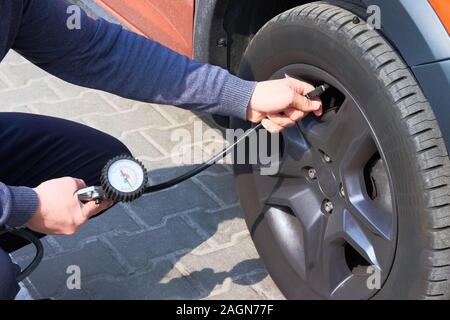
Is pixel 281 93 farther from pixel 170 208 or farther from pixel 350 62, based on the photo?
pixel 170 208

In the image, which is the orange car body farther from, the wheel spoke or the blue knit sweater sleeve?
the wheel spoke

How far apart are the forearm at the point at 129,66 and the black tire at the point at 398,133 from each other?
244 millimetres

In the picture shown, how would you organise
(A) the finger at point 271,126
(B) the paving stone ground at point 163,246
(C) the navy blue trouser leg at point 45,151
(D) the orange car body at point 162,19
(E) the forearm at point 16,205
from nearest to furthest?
(E) the forearm at point 16,205 < (A) the finger at point 271,126 < (C) the navy blue trouser leg at point 45,151 < (B) the paving stone ground at point 163,246 < (D) the orange car body at point 162,19

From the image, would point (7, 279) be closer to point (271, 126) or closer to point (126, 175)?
point (126, 175)

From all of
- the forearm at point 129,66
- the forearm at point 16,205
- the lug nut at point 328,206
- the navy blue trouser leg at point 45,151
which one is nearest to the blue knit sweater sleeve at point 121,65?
the forearm at point 129,66

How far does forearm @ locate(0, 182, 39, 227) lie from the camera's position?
1861mm

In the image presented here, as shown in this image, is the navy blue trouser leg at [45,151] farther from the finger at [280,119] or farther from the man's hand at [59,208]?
the finger at [280,119]

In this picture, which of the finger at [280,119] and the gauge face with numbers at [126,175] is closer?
the gauge face with numbers at [126,175]

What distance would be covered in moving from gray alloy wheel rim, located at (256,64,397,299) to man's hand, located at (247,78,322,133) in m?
0.06

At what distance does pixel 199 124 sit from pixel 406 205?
5.96 feet

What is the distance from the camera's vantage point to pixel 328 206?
2307 millimetres

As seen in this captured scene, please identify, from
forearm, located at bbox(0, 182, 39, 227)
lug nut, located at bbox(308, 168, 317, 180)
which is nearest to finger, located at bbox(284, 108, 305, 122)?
lug nut, located at bbox(308, 168, 317, 180)

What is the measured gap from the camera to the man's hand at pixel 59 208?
192 cm
